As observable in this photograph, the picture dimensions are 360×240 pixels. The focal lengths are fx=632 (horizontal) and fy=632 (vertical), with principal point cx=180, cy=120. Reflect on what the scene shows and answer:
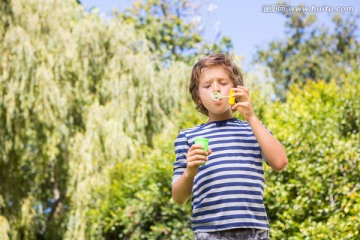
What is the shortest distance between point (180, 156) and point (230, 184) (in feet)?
0.85

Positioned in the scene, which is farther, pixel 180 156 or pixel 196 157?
pixel 180 156

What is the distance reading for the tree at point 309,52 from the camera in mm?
23844

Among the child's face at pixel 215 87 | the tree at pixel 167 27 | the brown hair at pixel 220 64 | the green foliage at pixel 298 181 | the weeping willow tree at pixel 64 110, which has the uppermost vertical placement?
the tree at pixel 167 27

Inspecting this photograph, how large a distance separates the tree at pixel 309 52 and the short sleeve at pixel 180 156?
2171 centimetres

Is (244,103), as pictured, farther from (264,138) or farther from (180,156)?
(180,156)

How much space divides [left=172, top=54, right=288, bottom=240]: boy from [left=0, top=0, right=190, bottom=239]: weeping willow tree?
5.70 meters

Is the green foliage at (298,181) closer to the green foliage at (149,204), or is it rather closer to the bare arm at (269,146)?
the green foliage at (149,204)

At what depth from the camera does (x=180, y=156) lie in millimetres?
2281

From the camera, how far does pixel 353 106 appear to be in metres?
6.05

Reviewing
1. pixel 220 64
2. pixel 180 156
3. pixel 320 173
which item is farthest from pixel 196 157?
pixel 320 173

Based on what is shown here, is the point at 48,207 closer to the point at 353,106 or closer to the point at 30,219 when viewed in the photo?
the point at 30,219

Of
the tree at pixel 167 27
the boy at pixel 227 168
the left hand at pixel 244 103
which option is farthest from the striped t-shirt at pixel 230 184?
the tree at pixel 167 27

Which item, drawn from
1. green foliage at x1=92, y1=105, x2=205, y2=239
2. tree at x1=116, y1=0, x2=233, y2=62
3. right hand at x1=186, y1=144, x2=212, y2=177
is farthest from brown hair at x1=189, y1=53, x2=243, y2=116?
tree at x1=116, y1=0, x2=233, y2=62

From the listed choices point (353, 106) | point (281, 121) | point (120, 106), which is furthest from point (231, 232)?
point (120, 106)
